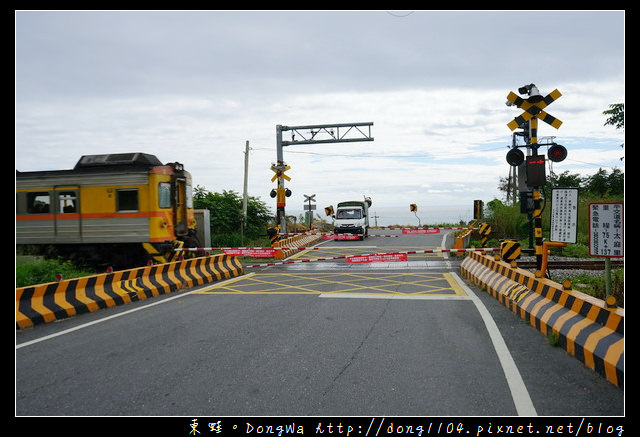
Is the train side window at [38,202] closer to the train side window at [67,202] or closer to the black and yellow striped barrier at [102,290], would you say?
the train side window at [67,202]

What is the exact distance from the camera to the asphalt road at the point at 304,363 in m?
4.00

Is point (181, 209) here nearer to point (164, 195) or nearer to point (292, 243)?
point (164, 195)

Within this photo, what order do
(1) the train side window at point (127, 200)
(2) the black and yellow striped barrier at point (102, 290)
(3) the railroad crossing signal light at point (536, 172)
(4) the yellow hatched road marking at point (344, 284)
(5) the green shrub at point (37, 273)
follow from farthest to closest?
(1) the train side window at point (127, 200)
(4) the yellow hatched road marking at point (344, 284)
(5) the green shrub at point (37, 273)
(3) the railroad crossing signal light at point (536, 172)
(2) the black and yellow striped barrier at point (102, 290)

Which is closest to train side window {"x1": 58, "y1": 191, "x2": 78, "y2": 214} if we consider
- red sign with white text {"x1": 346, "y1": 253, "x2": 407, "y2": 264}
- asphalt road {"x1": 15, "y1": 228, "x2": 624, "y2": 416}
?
asphalt road {"x1": 15, "y1": 228, "x2": 624, "y2": 416}

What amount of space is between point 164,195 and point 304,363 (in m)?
10.7

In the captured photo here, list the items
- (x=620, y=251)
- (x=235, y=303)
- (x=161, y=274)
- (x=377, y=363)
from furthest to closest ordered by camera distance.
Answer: (x=161, y=274) < (x=235, y=303) < (x=620, y=251) < (x=377, y=363)

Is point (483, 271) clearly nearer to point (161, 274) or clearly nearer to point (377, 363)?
point (377, 363)

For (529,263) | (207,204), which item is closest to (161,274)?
(529,263)

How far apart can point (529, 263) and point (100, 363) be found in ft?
37.5

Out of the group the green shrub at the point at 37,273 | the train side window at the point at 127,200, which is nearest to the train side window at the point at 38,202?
the train side window at the point at 127,200

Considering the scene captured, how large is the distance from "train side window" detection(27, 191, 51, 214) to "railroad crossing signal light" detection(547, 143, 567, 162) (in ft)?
45.9

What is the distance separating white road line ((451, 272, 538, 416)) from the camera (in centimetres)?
388

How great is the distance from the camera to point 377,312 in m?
7.82

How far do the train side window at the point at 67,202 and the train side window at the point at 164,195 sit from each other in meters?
2.57
